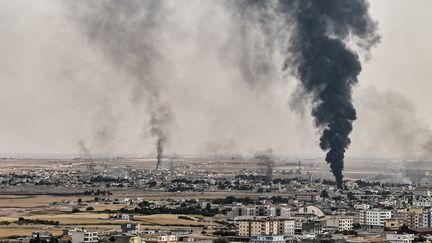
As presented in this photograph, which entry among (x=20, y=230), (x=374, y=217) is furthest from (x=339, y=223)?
(x=20, y=230)

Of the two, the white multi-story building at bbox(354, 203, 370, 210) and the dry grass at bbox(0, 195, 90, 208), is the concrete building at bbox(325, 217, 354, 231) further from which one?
the dry grass at bbox(0, 195, 90, 208)

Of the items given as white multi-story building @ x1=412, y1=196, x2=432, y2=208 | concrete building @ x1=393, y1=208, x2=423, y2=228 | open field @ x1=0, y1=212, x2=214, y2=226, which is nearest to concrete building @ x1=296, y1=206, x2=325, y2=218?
concrete building @ x1=393, y1=208, x2=423, y2=228

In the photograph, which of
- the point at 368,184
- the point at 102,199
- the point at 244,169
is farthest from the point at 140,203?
the point at 244,169

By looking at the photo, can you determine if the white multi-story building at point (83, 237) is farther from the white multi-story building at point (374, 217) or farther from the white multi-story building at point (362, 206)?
the white multi-story building at point (362, 206)

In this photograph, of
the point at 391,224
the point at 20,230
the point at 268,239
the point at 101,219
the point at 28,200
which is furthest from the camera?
the point at 28,200

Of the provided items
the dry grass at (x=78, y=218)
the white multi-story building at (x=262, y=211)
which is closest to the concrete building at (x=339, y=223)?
the white multi-story building at (x=262, y=211)

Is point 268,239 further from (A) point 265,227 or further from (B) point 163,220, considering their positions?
(B) point 163,220
